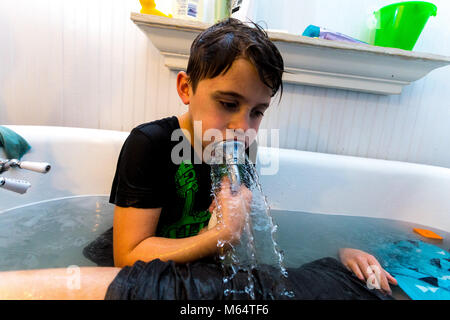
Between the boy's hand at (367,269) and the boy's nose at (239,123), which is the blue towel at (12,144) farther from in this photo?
the boy's hand at (367,269)

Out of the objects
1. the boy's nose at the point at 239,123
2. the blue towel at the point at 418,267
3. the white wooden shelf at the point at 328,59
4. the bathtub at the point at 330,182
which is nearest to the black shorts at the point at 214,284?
the blue towel at the point at 418,267

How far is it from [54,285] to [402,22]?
115cm

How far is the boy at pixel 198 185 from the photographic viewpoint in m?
0.40

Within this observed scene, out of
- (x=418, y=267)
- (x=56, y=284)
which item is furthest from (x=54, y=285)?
(x=418, y=267)

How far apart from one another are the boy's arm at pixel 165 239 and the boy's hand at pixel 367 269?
26cm

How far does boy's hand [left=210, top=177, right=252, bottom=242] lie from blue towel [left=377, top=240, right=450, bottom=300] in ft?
1.13

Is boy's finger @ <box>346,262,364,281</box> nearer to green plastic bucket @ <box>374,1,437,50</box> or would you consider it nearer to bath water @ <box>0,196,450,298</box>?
bath water @ <box>0,196,450,298</box>

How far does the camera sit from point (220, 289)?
35 cm

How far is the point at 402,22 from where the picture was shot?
0.88 metres

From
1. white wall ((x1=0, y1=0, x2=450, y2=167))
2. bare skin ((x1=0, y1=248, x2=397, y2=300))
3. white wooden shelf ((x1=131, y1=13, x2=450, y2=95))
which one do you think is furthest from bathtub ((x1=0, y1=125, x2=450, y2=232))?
bare skin ((x1=0, y1=248, x2=397, y2=300))

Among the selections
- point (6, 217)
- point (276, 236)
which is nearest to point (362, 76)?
point (276, 236)

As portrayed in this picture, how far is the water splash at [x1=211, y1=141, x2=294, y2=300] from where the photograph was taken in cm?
37

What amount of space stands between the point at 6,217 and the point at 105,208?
0.25 m
